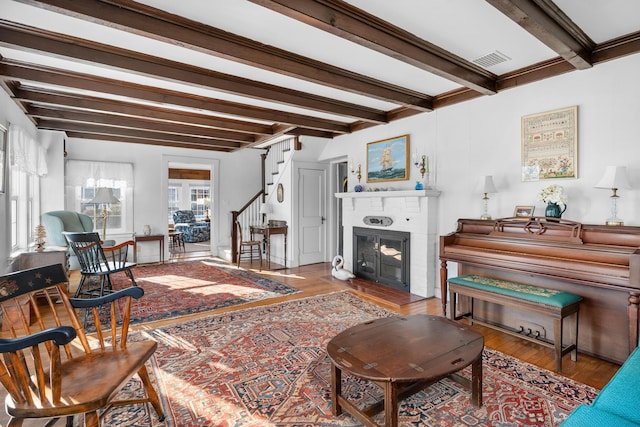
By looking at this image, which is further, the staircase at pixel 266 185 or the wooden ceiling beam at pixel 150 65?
the staircase at pixel 266 185

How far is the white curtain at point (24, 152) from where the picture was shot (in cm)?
380

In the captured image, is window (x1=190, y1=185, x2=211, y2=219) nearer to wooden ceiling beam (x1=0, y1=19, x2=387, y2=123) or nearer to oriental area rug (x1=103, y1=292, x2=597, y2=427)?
wooden ceiling beam (x1=0, y1=19, x2=387, y2=123)

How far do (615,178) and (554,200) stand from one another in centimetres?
47

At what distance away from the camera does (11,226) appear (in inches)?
154

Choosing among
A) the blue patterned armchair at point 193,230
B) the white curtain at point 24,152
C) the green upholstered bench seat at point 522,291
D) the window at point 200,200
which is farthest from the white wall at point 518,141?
the window at point 200,200

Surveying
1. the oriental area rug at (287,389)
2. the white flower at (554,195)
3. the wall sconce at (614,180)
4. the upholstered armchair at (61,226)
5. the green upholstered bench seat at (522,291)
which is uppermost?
the wall sconce at (614,180)

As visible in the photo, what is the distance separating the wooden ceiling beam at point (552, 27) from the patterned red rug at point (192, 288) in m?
3.79

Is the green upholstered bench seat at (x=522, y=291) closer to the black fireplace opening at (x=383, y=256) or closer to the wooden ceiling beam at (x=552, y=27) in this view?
the black fireplace opening at (x=383, y=256)

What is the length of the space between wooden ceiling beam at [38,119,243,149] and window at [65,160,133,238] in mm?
896

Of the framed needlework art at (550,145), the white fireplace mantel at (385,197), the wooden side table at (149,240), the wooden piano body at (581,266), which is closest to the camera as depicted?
the wooden piano body at (581,266)

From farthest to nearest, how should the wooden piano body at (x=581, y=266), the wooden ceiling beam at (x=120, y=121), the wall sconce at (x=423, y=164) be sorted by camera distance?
the wooden ceiling beam at (x=120, y=121)
the wall sconce at (x=423, y=164)
the wooden piano body at (x=581, y=266)

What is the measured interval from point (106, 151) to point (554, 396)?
7.69 m

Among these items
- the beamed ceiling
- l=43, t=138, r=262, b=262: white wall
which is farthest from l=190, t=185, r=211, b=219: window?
the beamed ceiling

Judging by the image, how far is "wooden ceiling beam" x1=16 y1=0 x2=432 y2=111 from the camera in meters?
2.12
